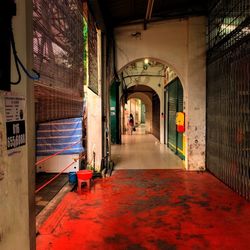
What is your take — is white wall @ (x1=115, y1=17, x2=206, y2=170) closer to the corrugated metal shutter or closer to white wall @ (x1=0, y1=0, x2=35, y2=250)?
the corrugated metal shutter

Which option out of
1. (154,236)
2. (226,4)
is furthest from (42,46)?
(226,4)

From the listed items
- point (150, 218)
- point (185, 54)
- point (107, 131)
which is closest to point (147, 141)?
point (107, 131)

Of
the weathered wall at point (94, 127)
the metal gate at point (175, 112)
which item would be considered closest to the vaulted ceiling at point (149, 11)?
the weathered wall at point (94, 127)

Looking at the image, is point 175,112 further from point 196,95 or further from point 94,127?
point 94,127

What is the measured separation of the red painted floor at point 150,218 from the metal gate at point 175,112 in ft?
10.3

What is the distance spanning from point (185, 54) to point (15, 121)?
18.3ft

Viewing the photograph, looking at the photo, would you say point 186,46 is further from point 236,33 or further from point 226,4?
point 236,33

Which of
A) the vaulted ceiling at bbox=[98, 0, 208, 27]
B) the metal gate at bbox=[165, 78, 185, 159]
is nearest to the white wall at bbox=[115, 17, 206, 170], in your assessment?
the vaulted ceiling at bbox=[98, 0, 208, 27]

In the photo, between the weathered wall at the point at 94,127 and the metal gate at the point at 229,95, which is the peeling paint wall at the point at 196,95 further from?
the weathered wall at the point at 94,127

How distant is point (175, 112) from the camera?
8898mm

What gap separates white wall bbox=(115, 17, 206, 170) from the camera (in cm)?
607

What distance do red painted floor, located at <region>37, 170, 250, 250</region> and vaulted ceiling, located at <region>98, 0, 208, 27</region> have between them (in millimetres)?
3699

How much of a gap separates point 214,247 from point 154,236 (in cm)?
63

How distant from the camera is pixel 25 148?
58.7 inches
